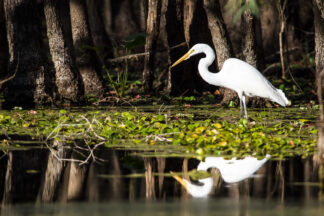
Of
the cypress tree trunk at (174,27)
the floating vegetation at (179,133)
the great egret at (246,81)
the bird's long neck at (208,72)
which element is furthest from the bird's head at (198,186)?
the cypress tree trunk at (174,27)

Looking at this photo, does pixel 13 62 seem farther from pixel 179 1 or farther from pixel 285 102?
pixel 285 102

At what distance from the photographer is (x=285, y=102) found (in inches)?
414

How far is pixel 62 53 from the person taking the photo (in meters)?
12.8

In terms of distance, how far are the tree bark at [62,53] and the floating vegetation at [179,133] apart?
5.83 ft

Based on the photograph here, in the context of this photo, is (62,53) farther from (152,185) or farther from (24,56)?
(152,185)

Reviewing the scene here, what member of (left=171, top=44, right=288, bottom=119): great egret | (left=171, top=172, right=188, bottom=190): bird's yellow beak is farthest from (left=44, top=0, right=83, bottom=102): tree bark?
(left=171, top=172, right=188, bottom=190): bird's yellow beak

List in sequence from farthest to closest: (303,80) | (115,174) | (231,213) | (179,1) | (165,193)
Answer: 1. (303,80)
2. (179,1)
3. (115,174)
4. (165,193)
5. (231,213)

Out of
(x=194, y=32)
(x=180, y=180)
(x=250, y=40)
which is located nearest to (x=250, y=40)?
(x=250, y=40)

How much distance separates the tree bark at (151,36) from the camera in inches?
543

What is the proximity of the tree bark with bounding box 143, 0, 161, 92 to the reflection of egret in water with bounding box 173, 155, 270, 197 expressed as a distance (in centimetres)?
732

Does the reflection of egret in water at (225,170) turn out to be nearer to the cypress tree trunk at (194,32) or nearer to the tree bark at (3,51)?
the cypress tree trunk at (194,32)

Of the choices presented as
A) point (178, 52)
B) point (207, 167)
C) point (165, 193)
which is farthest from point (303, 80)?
point (165, 193)

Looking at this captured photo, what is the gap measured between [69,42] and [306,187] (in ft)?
27.7

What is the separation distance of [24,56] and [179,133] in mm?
5352
